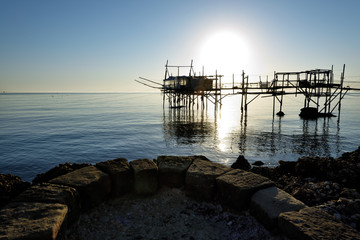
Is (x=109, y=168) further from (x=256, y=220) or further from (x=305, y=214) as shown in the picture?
(x=305, y=214)

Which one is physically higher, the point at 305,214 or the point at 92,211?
the point at 305,214

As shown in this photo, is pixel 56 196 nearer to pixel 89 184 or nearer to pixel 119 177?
pixel 89 184

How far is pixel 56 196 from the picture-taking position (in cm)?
306

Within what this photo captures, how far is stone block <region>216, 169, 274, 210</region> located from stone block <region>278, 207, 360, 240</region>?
0.73 metres

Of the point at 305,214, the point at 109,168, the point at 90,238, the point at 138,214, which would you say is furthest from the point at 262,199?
the point at 109,168

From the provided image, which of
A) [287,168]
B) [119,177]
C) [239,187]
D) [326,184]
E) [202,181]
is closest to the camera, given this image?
[239,187]

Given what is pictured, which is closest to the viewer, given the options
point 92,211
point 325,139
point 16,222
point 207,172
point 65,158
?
point 16,222

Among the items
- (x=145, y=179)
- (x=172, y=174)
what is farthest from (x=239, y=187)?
(x=145, y=179)

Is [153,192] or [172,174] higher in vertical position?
[172,174]

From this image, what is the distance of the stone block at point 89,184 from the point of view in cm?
349

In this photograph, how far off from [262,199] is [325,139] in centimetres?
1779

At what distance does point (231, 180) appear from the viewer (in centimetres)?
363

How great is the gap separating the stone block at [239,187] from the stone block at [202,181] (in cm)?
17

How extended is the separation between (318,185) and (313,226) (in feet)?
7.51
